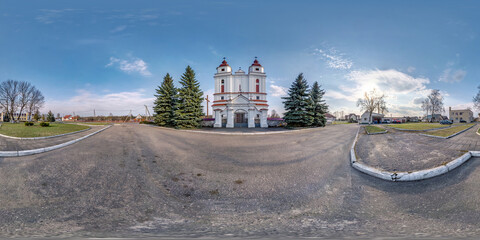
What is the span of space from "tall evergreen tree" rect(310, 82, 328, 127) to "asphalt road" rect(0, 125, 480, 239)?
58.3ft

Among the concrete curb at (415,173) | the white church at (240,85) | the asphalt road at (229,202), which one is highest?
the white church at (240,85)

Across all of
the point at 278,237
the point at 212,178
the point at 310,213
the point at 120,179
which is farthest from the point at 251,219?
the point at 120,179

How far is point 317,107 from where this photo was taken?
22.4m

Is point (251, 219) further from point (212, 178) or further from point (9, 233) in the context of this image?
point (9, 233)

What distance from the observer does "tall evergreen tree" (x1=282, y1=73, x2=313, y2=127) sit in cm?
2083

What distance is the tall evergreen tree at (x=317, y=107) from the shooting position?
21797 millimetres

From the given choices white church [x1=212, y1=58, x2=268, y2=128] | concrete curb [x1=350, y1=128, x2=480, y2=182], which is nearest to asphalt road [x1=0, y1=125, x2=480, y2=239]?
concrete curb [x1=350, y1=128, x2=480, y2=182]

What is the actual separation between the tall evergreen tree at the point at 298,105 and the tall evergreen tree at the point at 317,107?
2.38 ft

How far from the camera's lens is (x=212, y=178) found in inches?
169

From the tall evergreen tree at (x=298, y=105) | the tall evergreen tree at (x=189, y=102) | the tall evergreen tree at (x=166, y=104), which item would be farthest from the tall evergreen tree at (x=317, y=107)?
the tall evergreen tree at (x=166, y=104)

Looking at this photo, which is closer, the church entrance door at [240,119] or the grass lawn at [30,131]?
the grass lawn at [30,131]

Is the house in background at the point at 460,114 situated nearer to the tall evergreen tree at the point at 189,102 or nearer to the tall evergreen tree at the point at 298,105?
the tall evergreen tree at the point at 298,105

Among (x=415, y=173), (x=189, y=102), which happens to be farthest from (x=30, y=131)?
(x=415, y=173)

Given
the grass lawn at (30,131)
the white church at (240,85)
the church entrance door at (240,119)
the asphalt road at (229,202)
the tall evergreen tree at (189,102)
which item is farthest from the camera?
the white church at (240,85)
